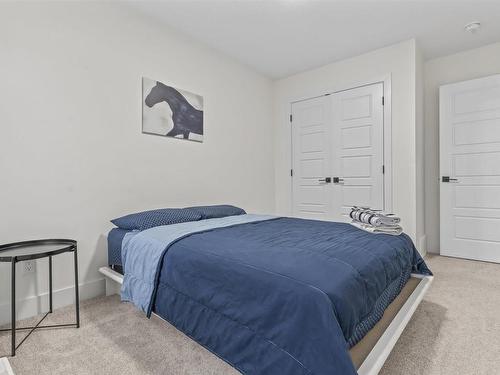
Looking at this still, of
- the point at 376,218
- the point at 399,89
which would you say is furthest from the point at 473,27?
the point at 376,218

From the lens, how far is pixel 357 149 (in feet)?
11.8

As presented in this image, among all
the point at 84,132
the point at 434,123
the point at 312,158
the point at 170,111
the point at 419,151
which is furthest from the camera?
the point at 312,158

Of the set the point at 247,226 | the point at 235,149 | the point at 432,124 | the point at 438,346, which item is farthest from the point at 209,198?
the point at 432,124

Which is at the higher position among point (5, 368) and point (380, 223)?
point (380, 223)

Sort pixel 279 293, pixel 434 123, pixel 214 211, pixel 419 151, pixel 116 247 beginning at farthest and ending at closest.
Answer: pixel 434 123, pixel 419 151, pixel 214 211, pixel 116 247, pixel 279 293

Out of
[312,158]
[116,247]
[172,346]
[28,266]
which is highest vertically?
[312,158]

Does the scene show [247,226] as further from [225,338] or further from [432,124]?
[432,124]

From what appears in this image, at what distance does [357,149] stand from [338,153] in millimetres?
252

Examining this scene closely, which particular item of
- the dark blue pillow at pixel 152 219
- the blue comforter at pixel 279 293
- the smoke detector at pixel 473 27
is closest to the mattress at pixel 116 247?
the dark blue pillow at pixel 152 219

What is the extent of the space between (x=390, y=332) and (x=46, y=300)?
2.28 metres

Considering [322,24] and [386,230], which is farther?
[322,24]

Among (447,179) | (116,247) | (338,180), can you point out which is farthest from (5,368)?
(447,179)

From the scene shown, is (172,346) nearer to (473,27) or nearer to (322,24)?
(322,24)

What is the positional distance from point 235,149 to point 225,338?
271 centimetres
